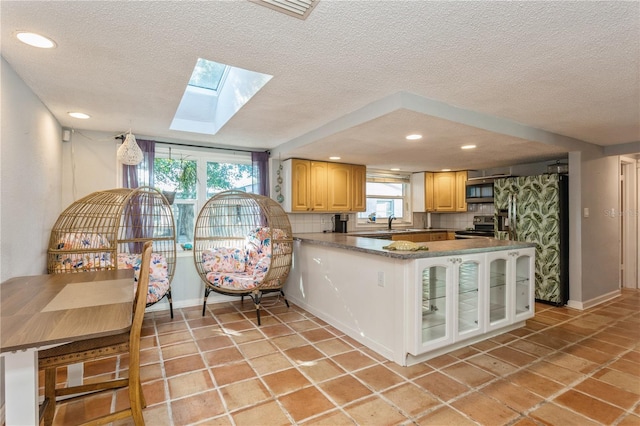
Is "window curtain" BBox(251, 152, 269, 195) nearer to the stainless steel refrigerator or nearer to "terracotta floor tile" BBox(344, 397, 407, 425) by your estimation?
"terracotta floor tile" BBox(344, 397, 407, 425)

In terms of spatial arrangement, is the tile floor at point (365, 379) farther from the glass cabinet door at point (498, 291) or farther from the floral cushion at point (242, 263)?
the floral cushion at point (242, 263)

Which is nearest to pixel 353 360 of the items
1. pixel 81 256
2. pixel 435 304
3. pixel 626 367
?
pixel 435 304

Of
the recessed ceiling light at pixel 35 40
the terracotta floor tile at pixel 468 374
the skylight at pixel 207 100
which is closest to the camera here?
the recessed ceiling light at pixel 35 40

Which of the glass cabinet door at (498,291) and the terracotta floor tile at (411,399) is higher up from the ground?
the glass cabinet door at (498,291)

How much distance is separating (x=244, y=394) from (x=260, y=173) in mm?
3093

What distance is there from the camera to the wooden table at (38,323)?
3.72ft

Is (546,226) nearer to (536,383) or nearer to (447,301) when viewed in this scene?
(447,301)

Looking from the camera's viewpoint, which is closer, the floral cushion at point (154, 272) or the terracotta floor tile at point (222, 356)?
the terracotta floor tile at point (222, 356)

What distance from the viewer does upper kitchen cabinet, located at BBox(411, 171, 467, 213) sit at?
6008 mm

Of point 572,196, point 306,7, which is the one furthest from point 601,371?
point 306,7

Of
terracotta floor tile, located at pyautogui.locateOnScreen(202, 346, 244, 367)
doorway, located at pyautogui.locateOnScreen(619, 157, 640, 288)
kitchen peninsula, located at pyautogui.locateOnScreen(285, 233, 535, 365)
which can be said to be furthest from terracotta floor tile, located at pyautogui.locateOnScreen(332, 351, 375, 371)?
doorway, located at pyautogui.locateOnScreen(619, 157, 640, 288)

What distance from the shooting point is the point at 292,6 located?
1.45 meters

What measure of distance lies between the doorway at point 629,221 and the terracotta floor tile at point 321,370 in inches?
221

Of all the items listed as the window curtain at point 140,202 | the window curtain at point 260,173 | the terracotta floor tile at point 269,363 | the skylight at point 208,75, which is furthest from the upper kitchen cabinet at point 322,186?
the terracotta floor tile at point 269,363
